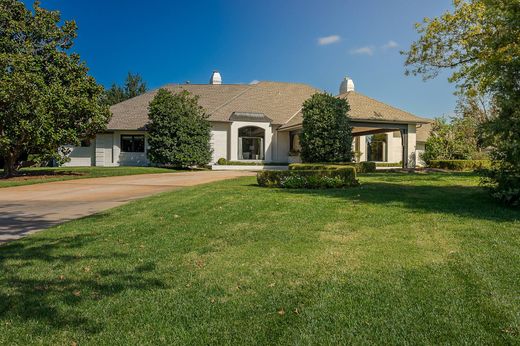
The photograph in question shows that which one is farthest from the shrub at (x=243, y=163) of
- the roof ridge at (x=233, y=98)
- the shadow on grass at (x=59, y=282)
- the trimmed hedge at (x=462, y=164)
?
the shadow on grass at (x=59, y=282)

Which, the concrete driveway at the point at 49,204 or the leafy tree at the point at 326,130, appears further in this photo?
the leafy tree at the point at 326,130

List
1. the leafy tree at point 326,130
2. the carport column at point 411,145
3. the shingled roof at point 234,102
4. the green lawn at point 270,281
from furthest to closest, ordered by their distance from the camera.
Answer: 1. the shingled roof at point 234,102
2. the carport column at point 411,145
3. the leafy tree at point 326,130
4. the green lawn at point 270,281

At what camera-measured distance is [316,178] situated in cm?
1185

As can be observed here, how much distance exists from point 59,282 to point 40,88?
16160 mm

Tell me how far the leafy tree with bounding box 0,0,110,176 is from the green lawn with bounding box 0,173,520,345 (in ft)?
40.8

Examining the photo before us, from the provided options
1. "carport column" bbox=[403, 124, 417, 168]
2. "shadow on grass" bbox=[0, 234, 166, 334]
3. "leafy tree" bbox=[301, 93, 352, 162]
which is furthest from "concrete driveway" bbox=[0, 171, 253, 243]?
"carport column" bbox=[403, 124, 417, 168]

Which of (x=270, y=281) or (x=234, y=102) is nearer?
(x=270, y=281)

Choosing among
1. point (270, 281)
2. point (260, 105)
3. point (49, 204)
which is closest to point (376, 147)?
point (260, 105)

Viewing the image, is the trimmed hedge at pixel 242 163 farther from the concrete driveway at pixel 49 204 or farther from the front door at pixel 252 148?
the concrete driveway at pixel 49 204

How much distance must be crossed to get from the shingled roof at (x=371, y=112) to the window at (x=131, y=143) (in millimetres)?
10942

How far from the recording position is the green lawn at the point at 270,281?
293 centimetres

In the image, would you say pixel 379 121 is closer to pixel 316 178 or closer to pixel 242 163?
pixel 242 163

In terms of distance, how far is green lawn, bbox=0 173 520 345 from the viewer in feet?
9.62

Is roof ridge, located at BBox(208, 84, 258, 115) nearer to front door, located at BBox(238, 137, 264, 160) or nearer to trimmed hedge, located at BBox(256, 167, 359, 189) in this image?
front door, located at BBox(238, 137, 264, 160)
